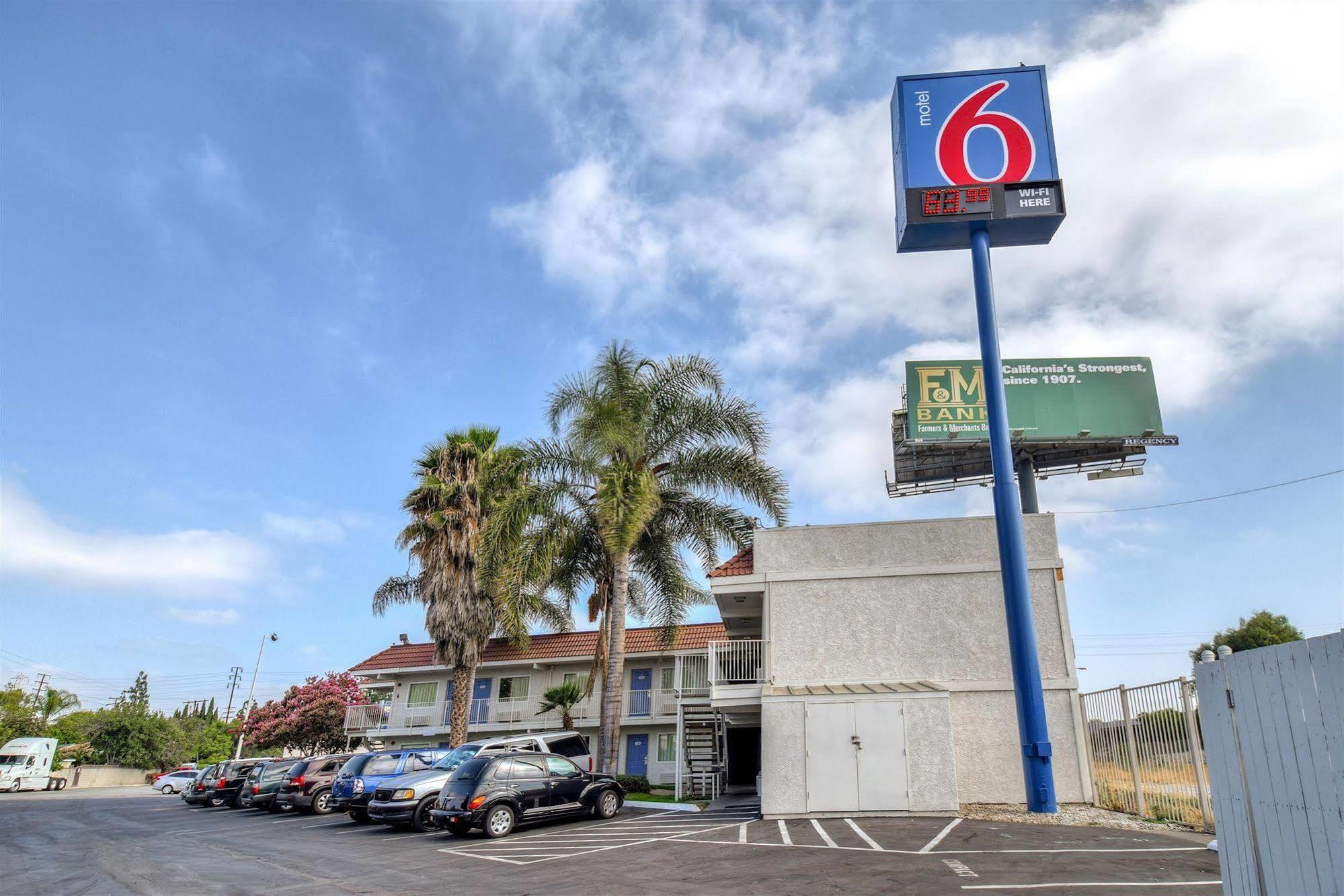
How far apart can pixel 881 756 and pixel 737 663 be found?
14.2 feet

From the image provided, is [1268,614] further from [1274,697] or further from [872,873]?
[1274,697]

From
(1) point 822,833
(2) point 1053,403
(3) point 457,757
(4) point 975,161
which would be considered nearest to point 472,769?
(3) point 457,757

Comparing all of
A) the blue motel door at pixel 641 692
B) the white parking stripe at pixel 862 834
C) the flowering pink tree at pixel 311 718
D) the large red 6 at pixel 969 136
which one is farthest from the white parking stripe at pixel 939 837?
the flowering pink tree at pixel 311 718

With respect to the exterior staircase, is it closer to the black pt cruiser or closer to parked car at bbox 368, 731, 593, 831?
parked car at bbox 368, 731, 593, 831

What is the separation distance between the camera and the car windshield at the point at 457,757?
18.2m

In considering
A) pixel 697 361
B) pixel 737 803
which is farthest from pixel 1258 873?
pixel 697 361

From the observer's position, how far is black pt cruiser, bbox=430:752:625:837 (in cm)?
1488

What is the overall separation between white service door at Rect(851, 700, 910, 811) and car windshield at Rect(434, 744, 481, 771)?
8.63 meters

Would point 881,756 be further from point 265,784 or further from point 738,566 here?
point 265,784

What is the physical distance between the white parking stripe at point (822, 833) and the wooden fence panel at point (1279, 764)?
24.5 ft

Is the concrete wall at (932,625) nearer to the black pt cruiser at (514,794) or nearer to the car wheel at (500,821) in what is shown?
the black pt cruiser at (514,794)

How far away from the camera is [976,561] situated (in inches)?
701

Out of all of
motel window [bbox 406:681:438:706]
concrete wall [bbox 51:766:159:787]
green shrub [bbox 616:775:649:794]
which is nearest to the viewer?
green shrub [bbox 616:775:649:794]

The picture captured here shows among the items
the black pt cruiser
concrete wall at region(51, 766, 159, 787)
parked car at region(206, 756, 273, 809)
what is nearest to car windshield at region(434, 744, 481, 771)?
the black pt cruiser
